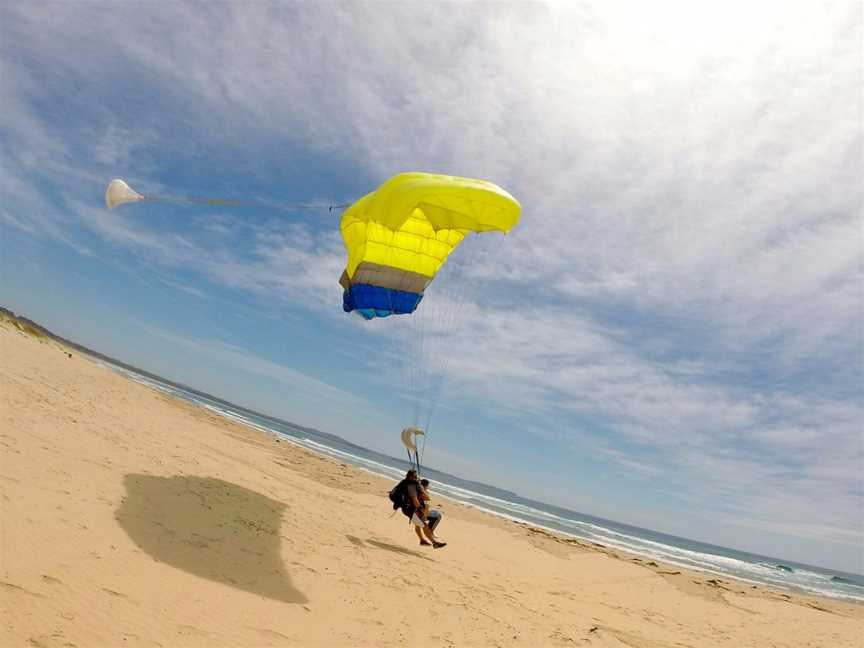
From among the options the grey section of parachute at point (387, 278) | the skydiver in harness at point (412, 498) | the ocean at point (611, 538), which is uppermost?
the grey section of parachute at point (387, 278)

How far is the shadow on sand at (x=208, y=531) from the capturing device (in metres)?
6.18

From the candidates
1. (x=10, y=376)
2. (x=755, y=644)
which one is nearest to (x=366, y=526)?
(x=755, y=644)

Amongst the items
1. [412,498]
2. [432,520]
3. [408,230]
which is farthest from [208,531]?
[408,230]

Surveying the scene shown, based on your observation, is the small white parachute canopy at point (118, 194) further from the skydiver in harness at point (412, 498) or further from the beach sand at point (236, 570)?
the skydiver in harness at point (412, 498)

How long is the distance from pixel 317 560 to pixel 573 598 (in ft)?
18.7

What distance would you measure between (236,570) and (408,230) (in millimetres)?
7274

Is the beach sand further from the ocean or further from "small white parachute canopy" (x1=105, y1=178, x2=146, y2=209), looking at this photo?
the ocean

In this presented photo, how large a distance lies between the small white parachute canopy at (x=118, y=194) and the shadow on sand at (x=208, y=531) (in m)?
4.40

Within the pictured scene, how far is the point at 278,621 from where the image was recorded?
5.39m

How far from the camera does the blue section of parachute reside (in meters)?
11.4

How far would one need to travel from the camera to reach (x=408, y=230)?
1113 cm

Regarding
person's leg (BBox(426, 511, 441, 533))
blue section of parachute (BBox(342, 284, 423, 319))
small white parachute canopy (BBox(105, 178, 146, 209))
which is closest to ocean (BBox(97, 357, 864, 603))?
person's leg (BBox(426, 511, 441, 533))

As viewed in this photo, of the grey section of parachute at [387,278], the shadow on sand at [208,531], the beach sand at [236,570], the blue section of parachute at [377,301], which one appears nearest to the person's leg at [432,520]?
the beach sand at [236,570]

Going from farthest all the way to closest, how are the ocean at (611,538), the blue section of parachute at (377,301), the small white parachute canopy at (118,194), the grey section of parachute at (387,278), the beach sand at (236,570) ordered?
the ocean at (611,538)
the blue section of parachute at (377,301)
the grey section of parachute at (387,278)
the small white parachute canopy at (118,194)
the beach sand at (236,570)
